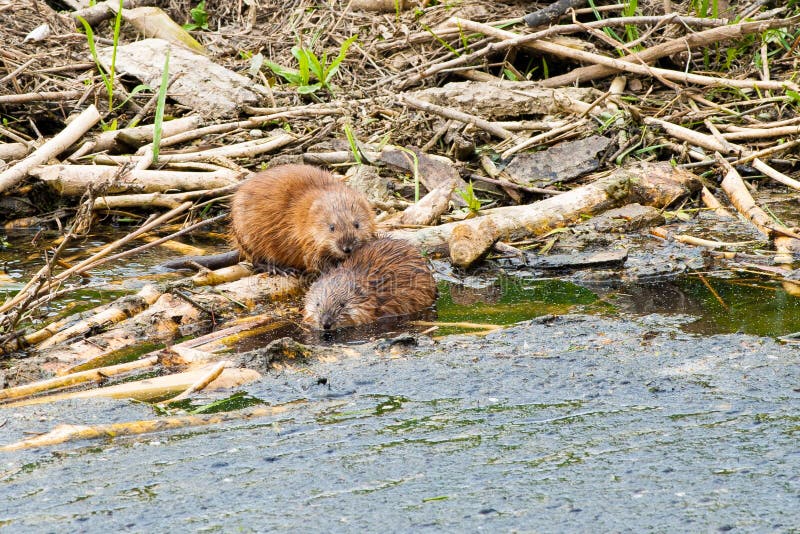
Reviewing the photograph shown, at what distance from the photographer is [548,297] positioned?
6000 millimetres

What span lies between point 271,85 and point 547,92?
286 centimetres

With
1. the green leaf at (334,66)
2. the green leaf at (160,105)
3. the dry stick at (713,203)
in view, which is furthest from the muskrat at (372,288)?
the green leaf at (334,66)

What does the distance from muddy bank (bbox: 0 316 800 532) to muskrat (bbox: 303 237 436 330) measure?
1006 mm

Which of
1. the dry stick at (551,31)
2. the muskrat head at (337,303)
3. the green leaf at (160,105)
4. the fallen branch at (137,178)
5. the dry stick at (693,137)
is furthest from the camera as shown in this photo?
the dry stick at (551,31)

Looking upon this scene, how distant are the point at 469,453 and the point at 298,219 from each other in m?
3.18

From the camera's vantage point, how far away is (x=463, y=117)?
8406mm

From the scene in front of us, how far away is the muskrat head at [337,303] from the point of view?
571 cm

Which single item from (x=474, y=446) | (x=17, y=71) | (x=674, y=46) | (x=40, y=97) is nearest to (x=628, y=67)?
(x=674, y=46)

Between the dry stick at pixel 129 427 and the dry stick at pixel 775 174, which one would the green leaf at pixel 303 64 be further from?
the dry stick at pixel 129 427

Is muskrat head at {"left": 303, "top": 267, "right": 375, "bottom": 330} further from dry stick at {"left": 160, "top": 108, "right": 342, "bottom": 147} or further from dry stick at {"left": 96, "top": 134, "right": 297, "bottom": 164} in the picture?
dry stick at {"left": 160, "top": 108, "right": 342, "bottom": 147}

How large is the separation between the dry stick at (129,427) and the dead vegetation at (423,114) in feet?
6.93

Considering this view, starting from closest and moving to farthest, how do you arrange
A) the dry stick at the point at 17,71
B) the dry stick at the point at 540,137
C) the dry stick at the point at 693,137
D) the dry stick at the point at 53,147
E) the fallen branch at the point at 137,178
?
the dry stick at the point at 53,147, the fallen branch at the point at 137,178, the dry stick at the point at 693,137, the dry stick at the point at 540,137, the dry stick at the point at 17,71

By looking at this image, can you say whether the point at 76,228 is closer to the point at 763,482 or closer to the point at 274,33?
the point at 763,482

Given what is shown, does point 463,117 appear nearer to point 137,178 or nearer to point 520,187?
point 520,187
